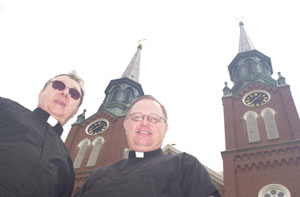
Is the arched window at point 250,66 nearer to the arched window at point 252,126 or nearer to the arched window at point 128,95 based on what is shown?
the arched window at point 252,126

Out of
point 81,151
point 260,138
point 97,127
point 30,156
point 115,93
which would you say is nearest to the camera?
point 30,156

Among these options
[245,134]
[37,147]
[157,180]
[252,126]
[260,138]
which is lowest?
[157,180]

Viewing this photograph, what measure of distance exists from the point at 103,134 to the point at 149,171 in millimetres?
19263

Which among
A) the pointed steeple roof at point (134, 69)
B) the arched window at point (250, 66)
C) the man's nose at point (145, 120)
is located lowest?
the man's nose at point (145, 120)

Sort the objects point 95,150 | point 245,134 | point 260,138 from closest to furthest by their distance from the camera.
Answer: point 260,138, point 245,134, point 95,150

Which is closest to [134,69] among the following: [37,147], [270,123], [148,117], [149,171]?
[270,123]

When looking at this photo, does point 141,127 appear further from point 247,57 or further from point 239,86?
point 247,57

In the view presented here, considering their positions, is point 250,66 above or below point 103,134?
above

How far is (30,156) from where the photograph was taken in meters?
2.62

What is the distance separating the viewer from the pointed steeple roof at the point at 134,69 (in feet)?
95.3

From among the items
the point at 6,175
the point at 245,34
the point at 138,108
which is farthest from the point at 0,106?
the point at 245,34

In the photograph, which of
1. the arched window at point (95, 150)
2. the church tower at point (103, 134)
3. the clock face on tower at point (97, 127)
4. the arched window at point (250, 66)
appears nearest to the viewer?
the church tower at point (103, 134)

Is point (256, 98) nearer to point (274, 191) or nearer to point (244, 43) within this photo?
point (274, 191)

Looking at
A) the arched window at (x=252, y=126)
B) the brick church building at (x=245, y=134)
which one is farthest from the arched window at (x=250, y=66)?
the arched window at (x=252, y=126)
